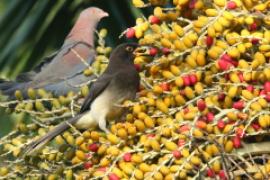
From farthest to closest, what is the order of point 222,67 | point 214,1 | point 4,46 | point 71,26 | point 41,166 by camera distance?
1. point 71,26
2. point 4,46
3. point 41,166
4. point 214,1
5. point 222,67

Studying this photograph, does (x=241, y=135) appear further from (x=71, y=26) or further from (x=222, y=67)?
(x=71, y=26)

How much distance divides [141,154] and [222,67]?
0.98ft

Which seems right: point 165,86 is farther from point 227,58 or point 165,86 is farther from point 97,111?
point 97,111

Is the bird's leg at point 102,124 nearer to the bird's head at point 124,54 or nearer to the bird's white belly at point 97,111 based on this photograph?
the bird's white belly at point 97,111

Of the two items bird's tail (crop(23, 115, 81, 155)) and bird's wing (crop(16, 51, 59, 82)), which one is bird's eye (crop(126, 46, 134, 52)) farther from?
bird's wing (crop(16, 51, 59, 82))

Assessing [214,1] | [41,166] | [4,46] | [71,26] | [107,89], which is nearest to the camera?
[214,1]

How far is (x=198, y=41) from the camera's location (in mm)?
2109

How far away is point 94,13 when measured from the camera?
167 inches

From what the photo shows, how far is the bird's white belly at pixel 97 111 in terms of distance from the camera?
2508 mm

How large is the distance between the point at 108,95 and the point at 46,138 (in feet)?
1.31

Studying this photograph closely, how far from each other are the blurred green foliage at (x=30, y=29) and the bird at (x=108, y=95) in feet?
4.00

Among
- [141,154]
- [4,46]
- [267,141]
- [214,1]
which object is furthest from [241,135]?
[4,46]

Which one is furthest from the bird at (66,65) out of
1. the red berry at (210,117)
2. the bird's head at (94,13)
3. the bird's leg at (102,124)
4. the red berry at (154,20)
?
the red berry at (210,117)

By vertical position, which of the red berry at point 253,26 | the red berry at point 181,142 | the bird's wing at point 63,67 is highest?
the red berry at point 253,26
